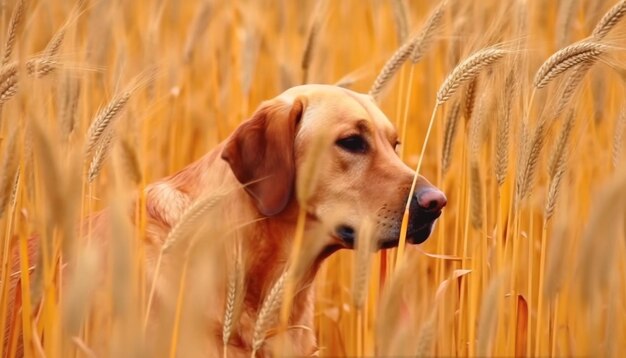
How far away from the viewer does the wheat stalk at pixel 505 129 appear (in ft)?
8.09

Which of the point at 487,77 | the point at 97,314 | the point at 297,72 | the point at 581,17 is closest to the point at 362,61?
the point at 297,72

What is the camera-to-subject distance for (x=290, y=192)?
9.99 feet

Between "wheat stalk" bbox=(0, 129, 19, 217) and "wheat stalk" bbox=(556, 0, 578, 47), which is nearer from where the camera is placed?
"wheat stalk" bbox=(0, 129, 19, 217)

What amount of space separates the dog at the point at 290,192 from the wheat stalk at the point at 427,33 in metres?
0.36

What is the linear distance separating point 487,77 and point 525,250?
0.61m

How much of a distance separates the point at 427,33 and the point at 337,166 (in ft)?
1.70

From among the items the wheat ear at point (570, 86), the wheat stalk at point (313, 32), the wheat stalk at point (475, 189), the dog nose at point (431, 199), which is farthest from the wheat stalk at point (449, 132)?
the wheat stalk at point (313, 32)

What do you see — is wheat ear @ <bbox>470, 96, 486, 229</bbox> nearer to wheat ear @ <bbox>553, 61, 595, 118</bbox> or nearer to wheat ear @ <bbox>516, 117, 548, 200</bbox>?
wheat ear @ <bbox>516, 117, 548, 200</bbox>

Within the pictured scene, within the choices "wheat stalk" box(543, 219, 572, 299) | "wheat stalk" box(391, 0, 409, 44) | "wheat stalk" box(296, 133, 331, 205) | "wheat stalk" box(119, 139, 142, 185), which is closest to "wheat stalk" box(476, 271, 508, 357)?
"wheat stalk" box(543, 219, 572, 299)

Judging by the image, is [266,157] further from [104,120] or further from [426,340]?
[426,340]

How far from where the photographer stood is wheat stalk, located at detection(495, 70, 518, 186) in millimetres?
2467

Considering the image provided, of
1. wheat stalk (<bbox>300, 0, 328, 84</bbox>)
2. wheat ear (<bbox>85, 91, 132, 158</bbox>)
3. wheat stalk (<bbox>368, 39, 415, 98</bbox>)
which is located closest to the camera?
wheat ear (<bbox>85, 91, 132, 158</bbox>)

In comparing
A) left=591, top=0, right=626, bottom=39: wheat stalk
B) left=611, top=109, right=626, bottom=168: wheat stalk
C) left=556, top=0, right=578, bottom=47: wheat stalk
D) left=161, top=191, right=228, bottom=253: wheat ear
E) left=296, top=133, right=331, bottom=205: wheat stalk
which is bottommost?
left=161, top=191, right=228, bottom=253: wheat ear

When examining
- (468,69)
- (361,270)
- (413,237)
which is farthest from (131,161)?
(413,237)
